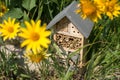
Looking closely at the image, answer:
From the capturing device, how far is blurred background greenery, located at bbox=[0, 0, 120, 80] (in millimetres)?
1396

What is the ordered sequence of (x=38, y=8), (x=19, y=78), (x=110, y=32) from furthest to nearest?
(x=38, y=8) < (x=110, y=32) < (x=19, y=78)

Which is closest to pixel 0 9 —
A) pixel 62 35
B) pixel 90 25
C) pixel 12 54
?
pixel 12 54

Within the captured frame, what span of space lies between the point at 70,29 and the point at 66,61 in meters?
0.19

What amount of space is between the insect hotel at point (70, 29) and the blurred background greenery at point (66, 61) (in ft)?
0.18

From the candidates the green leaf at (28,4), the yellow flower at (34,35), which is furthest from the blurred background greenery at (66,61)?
the yellow flower at (34,35)

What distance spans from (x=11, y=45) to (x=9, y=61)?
0.77ft

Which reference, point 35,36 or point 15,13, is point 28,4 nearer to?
point 15,13

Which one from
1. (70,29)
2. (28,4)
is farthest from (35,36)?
(28,4)

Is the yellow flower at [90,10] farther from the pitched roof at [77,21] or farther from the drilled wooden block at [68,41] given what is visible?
the drilled wooden block at [68,41]

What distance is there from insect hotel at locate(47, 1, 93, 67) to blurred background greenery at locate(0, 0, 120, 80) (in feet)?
0.18

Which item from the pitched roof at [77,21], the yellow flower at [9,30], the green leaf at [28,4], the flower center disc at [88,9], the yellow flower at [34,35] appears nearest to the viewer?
the yellow flower at [34,35]

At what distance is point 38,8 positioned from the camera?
1.87 m

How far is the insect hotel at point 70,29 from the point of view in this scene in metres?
1.40

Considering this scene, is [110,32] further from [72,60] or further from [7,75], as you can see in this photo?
[7,75]
